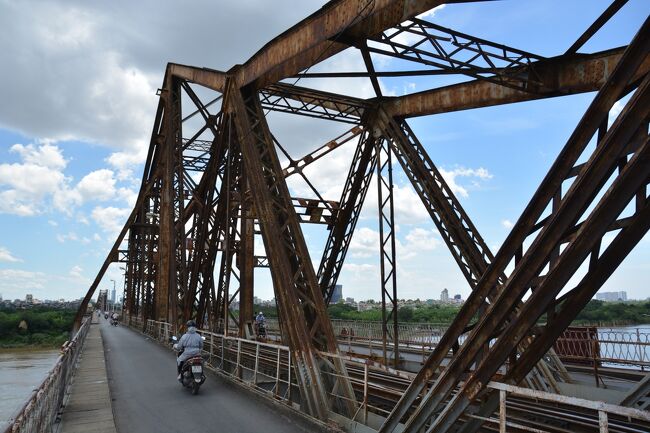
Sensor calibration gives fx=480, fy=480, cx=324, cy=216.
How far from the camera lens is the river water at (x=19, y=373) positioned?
3080cm

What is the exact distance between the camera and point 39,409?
5.83 m

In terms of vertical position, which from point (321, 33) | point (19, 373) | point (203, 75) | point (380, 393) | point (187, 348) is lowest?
point (19, 373)

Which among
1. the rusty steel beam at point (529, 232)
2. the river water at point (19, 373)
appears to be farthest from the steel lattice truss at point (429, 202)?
→ the river water at point (19, 373)

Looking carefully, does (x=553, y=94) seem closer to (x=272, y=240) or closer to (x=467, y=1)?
(x=467, y=1)

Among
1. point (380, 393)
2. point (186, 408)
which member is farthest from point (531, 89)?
point (186, 408)

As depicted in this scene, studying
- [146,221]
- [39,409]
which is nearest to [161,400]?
[39,409]

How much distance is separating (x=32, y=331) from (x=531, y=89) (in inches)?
3554

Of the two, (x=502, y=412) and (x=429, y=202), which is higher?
(x=429, y=202)

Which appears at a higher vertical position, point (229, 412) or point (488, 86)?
point (488, 86)

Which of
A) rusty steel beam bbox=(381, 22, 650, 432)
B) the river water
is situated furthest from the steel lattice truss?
the river water

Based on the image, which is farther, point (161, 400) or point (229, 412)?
point (161, 400)

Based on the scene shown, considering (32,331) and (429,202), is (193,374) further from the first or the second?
(32,331)

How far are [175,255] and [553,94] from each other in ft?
54.1

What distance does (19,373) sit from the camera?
43594 millimetres
